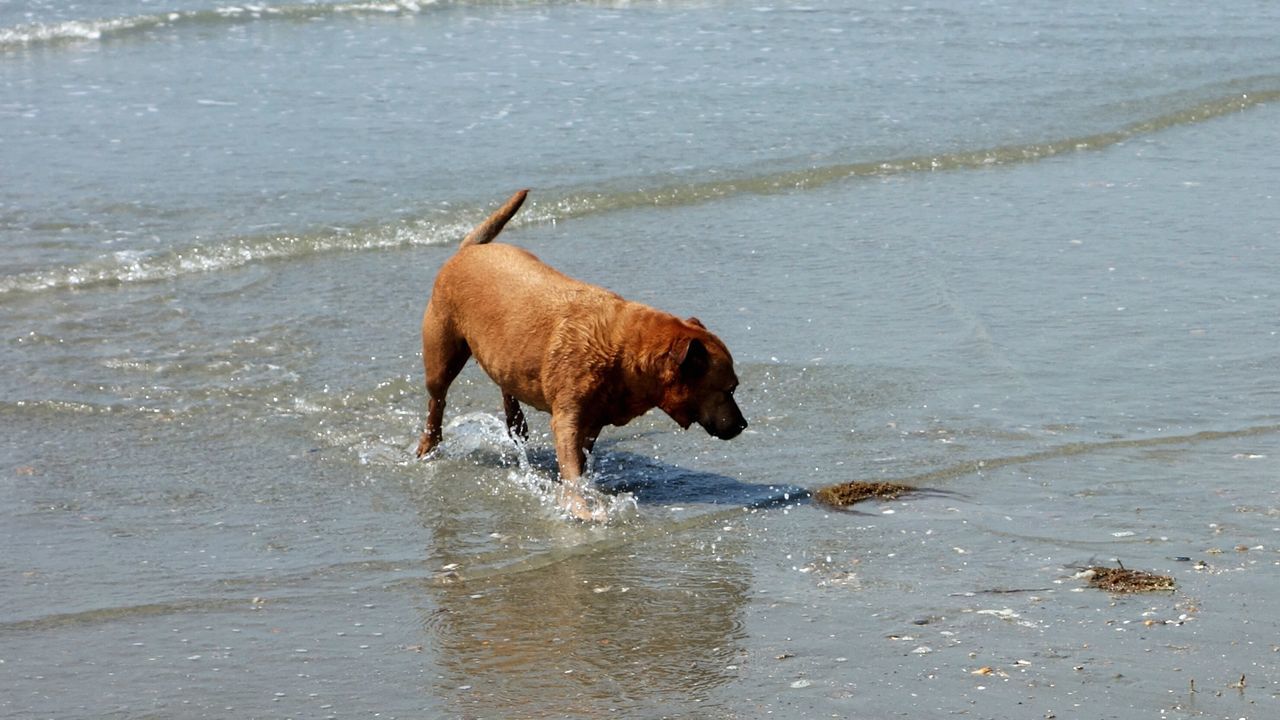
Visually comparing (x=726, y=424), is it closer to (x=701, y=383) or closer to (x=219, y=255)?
(x=701, y=383)

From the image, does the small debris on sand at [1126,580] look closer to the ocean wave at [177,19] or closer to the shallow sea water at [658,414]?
the shallow sea water at [658,414]

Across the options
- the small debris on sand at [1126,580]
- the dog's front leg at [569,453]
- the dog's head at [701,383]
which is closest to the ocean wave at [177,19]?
the dog's front leg at [569,453]

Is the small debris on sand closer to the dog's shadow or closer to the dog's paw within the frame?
the dog's shadow

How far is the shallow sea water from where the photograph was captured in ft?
19.4

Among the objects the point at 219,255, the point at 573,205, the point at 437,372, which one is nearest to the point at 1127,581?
the point at 437,372

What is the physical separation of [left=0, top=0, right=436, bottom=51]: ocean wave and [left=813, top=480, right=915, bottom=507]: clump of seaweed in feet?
51.3

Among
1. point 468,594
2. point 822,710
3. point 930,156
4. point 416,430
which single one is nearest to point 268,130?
point 930,156

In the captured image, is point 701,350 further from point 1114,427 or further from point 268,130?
point 268,130

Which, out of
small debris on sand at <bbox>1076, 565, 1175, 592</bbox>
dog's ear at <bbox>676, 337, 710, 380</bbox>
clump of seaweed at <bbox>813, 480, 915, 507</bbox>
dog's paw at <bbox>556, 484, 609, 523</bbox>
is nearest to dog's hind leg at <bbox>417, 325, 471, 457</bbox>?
dog's paw at <bbox>556, 484, 609, 523</bbox>

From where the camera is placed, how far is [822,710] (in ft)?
17.9

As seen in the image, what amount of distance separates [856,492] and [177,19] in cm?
1653

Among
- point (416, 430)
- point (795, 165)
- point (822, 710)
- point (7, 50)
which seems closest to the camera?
point (822, 710)

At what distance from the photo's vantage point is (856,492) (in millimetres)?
7727

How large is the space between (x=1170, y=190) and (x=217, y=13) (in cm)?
1369
